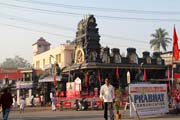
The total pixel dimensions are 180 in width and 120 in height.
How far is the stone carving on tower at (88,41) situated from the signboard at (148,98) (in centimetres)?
2927

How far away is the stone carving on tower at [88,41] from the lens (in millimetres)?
53125

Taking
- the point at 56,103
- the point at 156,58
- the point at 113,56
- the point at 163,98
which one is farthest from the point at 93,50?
the point at 163,98

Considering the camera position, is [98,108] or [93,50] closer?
[98,108]

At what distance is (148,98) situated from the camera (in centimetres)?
2202

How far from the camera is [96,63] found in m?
50.7

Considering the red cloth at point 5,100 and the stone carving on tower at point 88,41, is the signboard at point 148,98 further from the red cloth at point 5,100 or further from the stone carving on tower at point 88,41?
the stone carving on tower at point 88,41

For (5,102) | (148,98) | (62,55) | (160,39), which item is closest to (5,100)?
(5,102)

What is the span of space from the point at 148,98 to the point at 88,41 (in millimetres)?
32068

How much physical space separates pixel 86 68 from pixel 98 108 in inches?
582

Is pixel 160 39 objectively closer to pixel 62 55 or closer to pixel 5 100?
pixel 62 55

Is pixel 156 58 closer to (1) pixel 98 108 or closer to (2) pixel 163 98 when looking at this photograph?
(1) pixel 98 108

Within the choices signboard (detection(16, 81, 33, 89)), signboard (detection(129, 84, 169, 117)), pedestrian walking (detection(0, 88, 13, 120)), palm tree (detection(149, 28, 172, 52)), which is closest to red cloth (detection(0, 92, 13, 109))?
pedestrian walking (detection(0, 88, 13, 120))

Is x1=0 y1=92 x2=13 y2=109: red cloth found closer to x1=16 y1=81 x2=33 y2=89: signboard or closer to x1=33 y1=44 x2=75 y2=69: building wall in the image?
x1=16 y1=81 x2=33 y2=89: signboard

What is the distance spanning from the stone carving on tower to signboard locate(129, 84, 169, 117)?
96.0 feet
